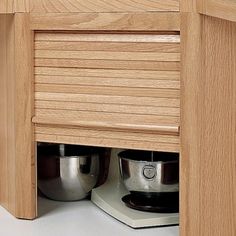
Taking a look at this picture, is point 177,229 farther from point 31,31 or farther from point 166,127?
point 31,31

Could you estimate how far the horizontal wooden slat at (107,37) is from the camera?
6.00 feet

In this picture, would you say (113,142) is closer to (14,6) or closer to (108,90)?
(108,90)

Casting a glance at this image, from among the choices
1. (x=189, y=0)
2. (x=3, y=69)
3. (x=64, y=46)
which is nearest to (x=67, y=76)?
(x=64, y=46)

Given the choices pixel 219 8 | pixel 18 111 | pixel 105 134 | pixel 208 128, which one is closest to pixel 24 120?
pixel 18 111

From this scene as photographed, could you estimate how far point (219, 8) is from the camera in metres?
1.57

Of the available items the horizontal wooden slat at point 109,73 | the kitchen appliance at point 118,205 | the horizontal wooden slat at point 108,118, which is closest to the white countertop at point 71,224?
the kitchen appliance at point 118,205

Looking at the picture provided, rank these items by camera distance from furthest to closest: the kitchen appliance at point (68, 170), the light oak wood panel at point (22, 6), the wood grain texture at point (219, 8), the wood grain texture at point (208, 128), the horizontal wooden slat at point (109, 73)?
the kitchen appliance at point (68, 170) < the light oak wood panel at point (22, 6) < the horizontal wooden slat at point (109, 73) < the wood grain texture at point (208, 128) < the wood grain texture at point (219, 8)

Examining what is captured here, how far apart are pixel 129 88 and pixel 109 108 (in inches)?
Answer: 2.5

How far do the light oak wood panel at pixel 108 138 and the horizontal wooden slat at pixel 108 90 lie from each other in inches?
3.2

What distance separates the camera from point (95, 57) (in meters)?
1.91

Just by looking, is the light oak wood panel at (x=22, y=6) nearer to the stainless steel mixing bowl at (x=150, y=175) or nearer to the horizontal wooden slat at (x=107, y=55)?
the horizontal wooden slat at (x=107, y=55)

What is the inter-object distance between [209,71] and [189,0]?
0.15 metres

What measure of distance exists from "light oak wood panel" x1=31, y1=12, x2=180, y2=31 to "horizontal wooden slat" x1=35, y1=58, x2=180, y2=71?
0.24 ft

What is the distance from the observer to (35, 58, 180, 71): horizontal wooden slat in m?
1.84
